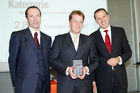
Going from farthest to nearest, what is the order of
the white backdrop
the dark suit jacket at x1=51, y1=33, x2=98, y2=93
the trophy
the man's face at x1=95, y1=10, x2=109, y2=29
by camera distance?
the white backdrop < the man's face at x1=95, y1=10, x2=109, y2=29 < the dark suit jacket at x1=51, y1=33, x2=98, y2=93 < the trophy

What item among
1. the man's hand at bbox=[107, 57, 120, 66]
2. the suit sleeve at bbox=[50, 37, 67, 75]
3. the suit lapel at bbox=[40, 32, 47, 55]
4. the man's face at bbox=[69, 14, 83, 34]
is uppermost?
the man's face at bbox=[69, 14, 83, 34]

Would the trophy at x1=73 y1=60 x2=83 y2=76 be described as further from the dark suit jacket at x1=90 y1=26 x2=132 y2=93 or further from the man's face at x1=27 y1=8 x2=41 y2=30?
the man's face at x1=27 y1=8 x2=41 y2=30

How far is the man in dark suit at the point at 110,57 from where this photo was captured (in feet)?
7.74

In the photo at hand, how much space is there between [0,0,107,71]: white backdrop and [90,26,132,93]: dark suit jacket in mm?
1153

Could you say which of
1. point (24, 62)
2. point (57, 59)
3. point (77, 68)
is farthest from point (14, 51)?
point (77, 68)

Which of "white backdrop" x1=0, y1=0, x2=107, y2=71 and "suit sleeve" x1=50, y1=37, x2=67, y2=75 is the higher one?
"white backdrop" x1=0, y1=0, x2=107, y2=71

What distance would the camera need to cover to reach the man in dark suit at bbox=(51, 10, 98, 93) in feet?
6.68

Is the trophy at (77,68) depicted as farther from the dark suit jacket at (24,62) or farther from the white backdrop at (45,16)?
the white backdrop at (45,16)

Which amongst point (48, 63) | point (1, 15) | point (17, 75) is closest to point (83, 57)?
point (48, 63)

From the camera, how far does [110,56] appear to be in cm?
239

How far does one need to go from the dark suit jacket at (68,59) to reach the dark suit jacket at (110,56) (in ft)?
0.88

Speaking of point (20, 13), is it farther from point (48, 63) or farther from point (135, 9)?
point (135, 9)

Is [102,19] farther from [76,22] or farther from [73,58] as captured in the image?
[73,58]

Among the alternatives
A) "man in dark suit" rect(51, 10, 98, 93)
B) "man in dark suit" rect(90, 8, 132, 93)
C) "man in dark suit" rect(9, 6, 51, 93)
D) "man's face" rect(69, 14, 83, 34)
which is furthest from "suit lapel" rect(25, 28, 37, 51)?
"man in dark suit" rect(90, 8, 132, 93)
